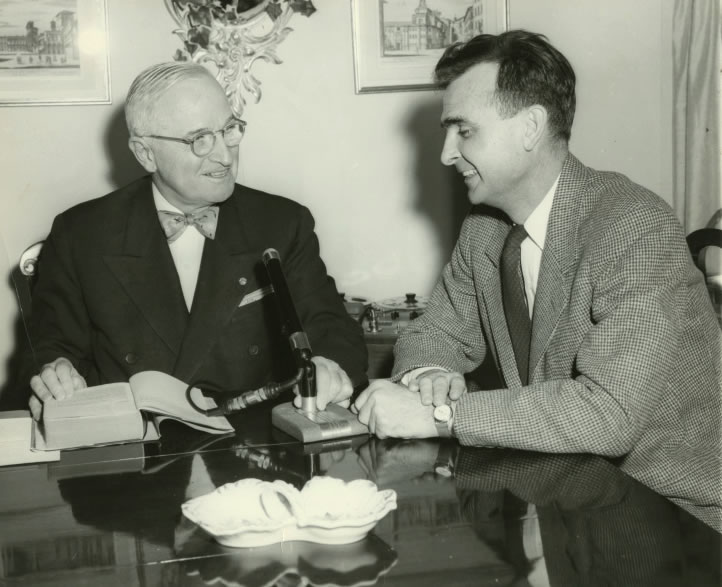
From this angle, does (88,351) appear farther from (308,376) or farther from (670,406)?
(670,406)

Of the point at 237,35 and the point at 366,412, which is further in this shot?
the point at 237,35

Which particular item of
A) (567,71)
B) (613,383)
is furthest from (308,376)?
(567,71)

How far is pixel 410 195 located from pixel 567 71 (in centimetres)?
188

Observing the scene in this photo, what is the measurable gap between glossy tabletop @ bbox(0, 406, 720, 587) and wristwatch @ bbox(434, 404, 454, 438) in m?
0.05

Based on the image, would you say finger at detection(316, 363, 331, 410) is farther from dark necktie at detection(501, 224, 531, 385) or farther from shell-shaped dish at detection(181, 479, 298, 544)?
shell-shaped dish at detection(181, 479, 298, 544)

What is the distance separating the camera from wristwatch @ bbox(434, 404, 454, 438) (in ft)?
6.33

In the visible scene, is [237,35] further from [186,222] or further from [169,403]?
[169,403]

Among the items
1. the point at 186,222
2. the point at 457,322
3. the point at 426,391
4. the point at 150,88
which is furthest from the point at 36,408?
the point at 457,322

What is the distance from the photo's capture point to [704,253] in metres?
3.75

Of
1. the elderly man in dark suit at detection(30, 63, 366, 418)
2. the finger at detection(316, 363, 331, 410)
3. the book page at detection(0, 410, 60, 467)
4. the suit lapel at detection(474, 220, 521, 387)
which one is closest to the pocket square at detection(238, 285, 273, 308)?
the elderly man in dark suit at detection(30, 63, 366, 418)

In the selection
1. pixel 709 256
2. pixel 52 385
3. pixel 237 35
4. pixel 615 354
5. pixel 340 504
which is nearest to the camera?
pixel 340 504

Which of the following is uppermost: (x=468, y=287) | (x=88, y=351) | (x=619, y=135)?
(x=619, y=135)

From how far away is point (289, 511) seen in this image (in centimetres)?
141

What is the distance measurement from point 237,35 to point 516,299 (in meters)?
2.21
